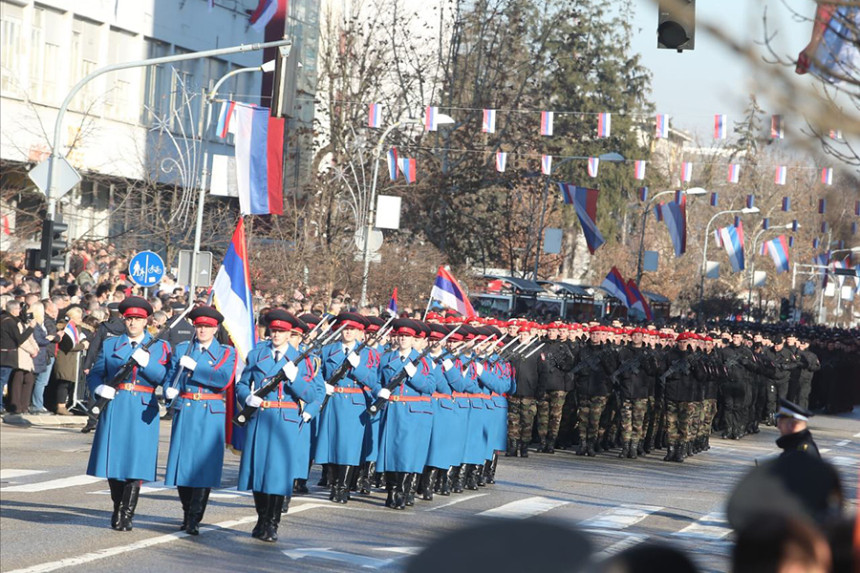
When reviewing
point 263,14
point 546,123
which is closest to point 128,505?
point 546,123

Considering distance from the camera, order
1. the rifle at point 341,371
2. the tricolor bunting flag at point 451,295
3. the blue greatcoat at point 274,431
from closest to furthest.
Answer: the blue greatcoat at point 274,431, the rifle at point 341,371, the tricolor bunting flag at point 451,295

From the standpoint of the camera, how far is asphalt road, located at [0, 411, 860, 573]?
11.0 meters

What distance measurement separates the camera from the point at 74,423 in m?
21.3

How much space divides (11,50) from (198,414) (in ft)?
95.5

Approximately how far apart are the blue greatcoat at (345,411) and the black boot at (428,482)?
91 centimetres

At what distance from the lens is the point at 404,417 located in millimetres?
15367

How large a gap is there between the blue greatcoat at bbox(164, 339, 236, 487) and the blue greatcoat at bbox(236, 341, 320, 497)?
0.77 feet

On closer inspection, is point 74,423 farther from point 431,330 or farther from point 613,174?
point 613,174

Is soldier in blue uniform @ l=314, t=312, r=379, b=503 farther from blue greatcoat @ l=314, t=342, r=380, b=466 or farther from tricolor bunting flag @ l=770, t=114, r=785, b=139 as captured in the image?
tricolor bunting flag @ l=770, t=114, r=785, b=139

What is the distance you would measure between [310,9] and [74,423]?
34.5 m

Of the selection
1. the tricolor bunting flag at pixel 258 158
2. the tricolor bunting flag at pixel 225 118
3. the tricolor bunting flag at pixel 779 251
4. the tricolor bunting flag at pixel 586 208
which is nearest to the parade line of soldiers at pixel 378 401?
the tricolor bunting flag at pixel 258 158

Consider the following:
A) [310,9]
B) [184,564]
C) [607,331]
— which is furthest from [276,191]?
[310,9]

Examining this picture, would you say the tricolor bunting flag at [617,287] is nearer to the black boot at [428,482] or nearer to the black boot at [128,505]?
the black boot at [428,482]

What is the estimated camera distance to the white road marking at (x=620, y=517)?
14203 millimetres
